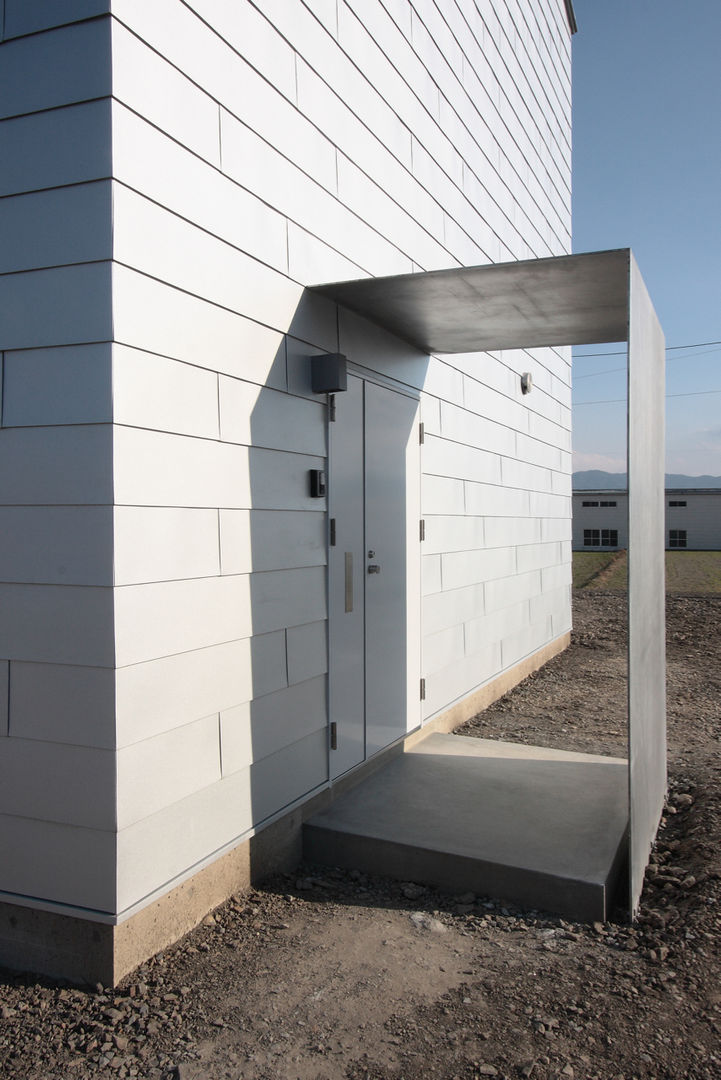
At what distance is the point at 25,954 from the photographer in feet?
8.68

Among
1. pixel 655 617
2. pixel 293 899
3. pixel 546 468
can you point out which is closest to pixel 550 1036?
pixel 293 899

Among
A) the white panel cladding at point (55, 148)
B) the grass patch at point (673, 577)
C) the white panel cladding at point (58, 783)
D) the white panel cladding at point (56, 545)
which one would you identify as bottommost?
the grass patch at point (673, 577)

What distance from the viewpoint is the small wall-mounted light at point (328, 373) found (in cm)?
359

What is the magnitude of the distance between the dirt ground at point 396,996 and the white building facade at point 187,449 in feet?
0.65

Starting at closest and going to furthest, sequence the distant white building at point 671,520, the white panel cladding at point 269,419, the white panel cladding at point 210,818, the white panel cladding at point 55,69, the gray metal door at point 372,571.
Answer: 1. the white panel cladding at point 55,69
2. the white panel cladding at point 210,818
3. the white panel cladding at point 269,419
4. the gray metal door at point 372,571
5. the distant white building at point 671,520

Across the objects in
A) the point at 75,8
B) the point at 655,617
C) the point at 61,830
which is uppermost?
the point at 75,8

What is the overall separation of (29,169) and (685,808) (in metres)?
4.18

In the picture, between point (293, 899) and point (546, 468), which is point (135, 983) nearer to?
point (293, 899)

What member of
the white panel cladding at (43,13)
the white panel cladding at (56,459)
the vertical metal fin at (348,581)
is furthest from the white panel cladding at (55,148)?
the vertical metal fin at (348,581)

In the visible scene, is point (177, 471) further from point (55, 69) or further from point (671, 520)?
point (671, 520)

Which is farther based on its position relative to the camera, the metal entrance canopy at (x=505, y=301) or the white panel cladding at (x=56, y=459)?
the metal entrance canopy at (x=505, y=301)

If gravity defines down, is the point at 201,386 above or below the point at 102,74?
below

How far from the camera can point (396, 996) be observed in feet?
8.29

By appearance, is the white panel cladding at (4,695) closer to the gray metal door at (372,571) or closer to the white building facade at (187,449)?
the white building facade at (187,449)
